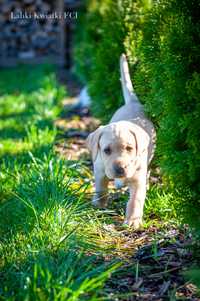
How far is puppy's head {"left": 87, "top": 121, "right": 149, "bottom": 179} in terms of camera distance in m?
3.94

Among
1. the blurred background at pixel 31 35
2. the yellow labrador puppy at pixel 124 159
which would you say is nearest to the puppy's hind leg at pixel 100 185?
the yellow labrador puppy at pixel 124 159

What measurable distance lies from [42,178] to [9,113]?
14.8 feet

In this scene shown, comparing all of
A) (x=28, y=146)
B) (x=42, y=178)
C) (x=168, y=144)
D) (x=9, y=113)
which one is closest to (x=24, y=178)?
(x=42, y=178)

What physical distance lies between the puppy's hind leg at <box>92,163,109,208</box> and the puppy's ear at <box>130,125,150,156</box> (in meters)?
0.34

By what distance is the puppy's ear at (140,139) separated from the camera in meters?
4.08

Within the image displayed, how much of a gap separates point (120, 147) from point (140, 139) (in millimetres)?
189

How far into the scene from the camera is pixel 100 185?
4.36 metres

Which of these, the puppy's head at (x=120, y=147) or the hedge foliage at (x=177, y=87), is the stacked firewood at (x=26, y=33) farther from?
the puppy's head at (x=120, y=147)

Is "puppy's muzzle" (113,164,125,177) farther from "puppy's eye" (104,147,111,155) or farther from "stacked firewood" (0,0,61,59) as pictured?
"stacked firewood" (0,0,61,59)

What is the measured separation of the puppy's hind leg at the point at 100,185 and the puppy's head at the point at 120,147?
0.54ft

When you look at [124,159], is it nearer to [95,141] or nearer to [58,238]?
[95,141]

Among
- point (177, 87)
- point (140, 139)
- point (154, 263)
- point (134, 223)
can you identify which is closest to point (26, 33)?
point (140, 139)

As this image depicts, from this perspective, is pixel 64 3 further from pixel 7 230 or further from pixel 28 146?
pixel 7 230

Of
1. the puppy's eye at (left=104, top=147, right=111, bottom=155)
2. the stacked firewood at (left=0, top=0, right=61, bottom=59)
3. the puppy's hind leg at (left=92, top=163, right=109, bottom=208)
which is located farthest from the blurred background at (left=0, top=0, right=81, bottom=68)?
the puppy's eye at (left=104, top=147, right=111, bottom=155)
